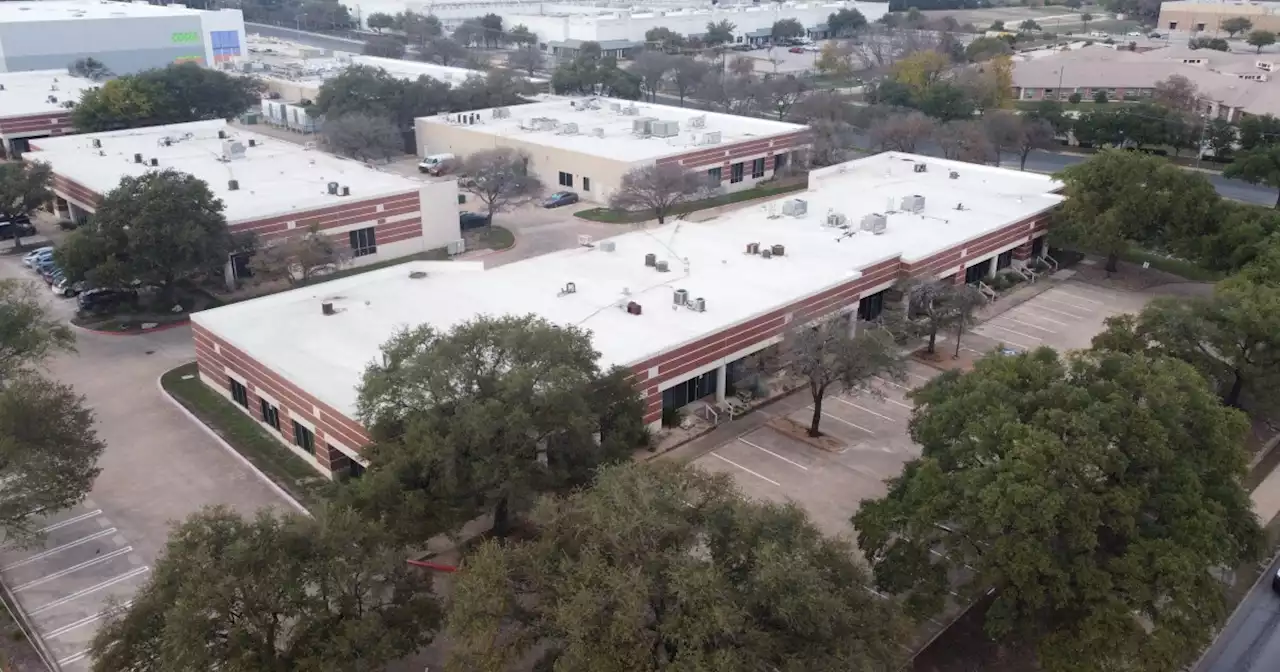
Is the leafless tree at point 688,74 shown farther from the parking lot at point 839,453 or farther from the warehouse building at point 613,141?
the parking lot at point 839,453

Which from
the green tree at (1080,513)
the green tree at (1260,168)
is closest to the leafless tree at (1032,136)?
the green tree at (1260,168)

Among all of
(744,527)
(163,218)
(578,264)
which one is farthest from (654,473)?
(163,218)

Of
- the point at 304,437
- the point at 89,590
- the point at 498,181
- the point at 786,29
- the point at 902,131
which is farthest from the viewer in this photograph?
the point at 786,29

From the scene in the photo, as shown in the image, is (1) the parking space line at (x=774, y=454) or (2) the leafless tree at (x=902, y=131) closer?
(1) the parking space line at (x=774, y=454)

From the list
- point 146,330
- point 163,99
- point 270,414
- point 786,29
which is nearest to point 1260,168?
point 270,414

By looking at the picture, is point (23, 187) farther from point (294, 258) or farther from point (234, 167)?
point (294, 258)

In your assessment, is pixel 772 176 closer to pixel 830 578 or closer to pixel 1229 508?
pixel 1229 508

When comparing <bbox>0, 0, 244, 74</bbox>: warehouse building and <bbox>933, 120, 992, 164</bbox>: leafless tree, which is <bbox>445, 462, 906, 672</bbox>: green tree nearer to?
A: <bbox>933, 120, 992, 164</bbox>: leafless tree
